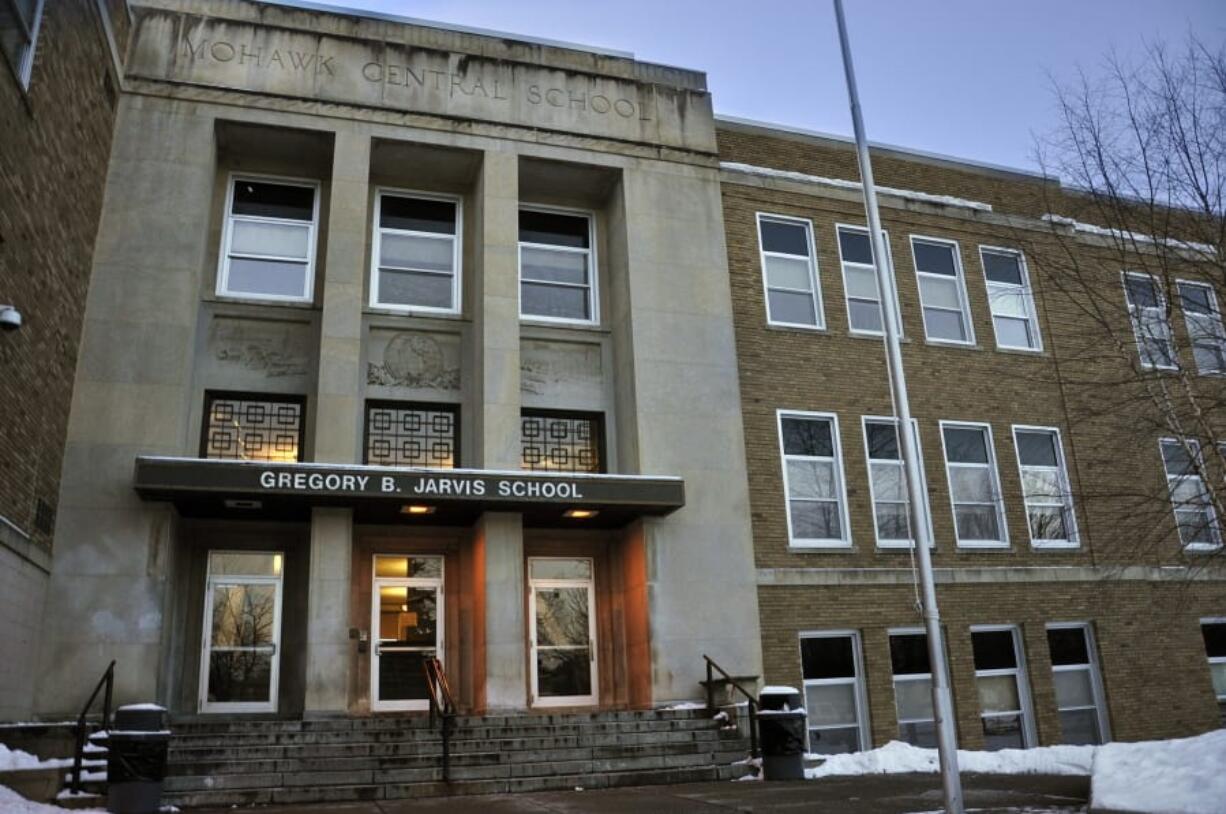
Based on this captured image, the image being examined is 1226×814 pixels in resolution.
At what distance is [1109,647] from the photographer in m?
19.2

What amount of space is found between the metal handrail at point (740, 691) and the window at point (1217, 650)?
10347 millimetres

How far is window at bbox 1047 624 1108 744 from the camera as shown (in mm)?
18766

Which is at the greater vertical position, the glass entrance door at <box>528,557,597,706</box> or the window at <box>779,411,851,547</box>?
the window at <box>779,411,851,547</box>

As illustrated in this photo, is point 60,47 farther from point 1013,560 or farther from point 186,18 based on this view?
point 1013,560

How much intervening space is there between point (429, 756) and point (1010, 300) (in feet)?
50.3

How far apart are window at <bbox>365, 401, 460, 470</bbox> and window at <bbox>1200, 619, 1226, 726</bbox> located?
1503 cm

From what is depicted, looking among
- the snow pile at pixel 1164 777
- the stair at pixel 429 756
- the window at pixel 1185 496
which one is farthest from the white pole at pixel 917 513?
the window at pixel 1185 496

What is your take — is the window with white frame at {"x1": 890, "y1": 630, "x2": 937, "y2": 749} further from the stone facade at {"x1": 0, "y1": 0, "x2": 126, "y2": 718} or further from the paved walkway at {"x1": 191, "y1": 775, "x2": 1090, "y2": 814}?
the stone facade at {"x1": 0, "y1": 0, "x2": 126, "y2": 718}

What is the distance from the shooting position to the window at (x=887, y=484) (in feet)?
61.4

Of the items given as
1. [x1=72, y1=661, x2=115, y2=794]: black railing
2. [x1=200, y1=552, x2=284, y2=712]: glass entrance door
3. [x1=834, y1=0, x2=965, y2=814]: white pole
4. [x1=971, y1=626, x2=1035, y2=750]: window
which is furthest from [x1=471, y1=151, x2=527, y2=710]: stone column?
[x1=971, y1=626, x2=1035, y2=750]: window

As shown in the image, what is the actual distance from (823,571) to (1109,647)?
6.08 metres

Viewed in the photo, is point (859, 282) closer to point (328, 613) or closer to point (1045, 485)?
point (1045, 485)

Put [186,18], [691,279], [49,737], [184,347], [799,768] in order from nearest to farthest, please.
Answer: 1. [49,737]
2. [799,768]
3. [184,347]
4. [186,18]
5. [691,279]

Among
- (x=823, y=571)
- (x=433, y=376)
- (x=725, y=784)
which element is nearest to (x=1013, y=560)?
(x=823, y=571)
